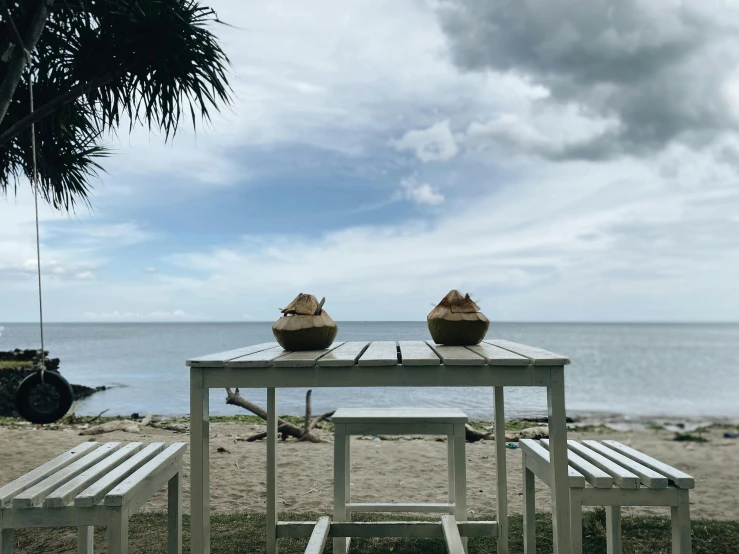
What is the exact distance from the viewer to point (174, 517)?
2.31 m

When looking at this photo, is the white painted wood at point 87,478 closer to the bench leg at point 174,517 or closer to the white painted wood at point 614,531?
the bench leg at point 174,517

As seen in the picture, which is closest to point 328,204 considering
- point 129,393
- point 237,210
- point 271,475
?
point 237,210

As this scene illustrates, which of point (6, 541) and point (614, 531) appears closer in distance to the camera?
point (6, 541)

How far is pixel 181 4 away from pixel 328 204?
3439 cm

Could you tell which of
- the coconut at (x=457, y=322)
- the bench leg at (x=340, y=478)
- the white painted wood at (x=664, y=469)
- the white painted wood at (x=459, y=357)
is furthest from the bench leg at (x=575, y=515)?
the bench leg at (x=340, y=478)

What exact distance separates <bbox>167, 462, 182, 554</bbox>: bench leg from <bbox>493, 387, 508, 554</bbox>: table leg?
141cm

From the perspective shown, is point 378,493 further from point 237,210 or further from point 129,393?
point 237,210

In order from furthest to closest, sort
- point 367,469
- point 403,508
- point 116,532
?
1. point 367,469
2. point 403,508
3. point 116,532

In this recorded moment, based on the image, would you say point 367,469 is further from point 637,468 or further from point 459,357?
point 459,357

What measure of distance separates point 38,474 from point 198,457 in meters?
0.55

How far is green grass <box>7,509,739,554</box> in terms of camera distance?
2.95 metres

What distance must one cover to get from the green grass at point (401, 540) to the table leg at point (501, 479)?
290mm

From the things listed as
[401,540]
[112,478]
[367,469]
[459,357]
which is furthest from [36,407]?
[367,469]

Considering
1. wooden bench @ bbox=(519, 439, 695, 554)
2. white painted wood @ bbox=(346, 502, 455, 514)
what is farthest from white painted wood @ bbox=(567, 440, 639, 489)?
white painted wood @ bbox=(346, 502, 455, 514)
